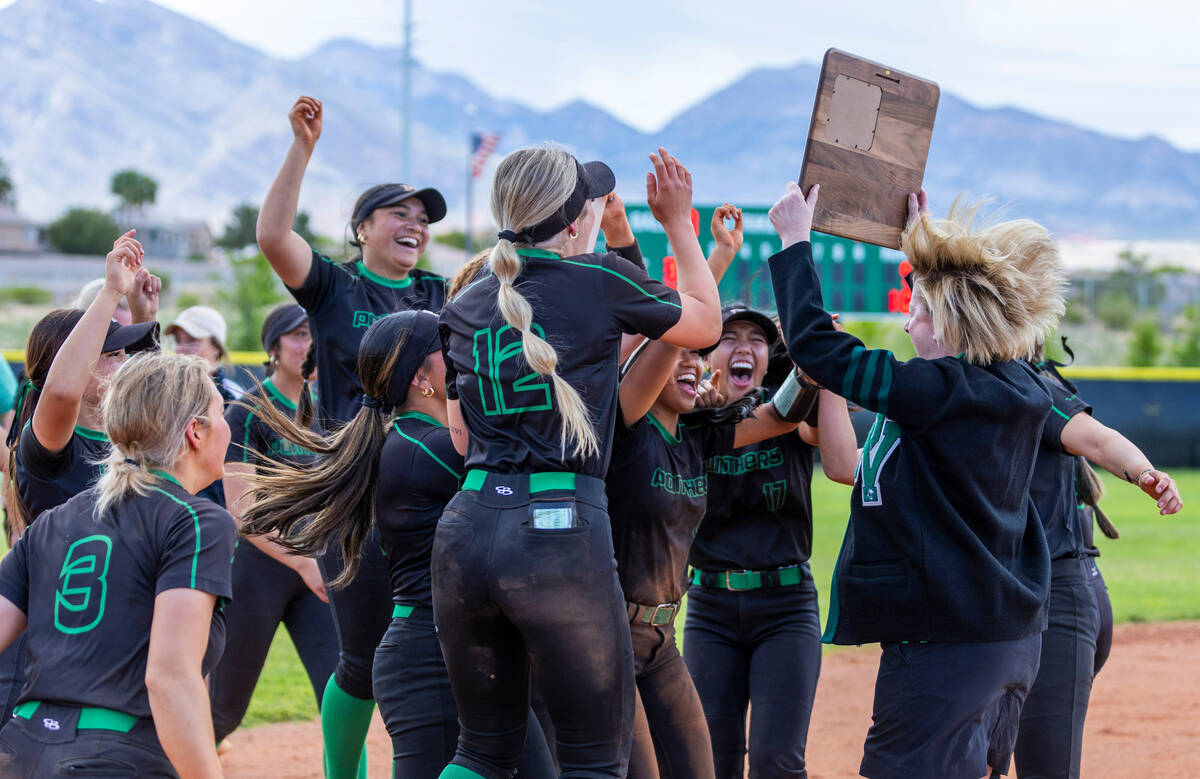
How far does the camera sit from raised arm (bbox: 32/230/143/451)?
3.21 metres

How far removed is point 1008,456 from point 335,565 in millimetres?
2347

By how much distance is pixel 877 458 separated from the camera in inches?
122

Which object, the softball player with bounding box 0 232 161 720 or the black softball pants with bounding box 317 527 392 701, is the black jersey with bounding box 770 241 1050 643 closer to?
the black softball pants with bounding box 317 527 392 701

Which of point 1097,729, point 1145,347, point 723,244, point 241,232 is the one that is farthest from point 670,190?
point 241,232

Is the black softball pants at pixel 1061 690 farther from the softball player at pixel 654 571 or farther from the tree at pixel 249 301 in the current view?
the tree at pixel 249 301

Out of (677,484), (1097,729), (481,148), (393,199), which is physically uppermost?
(481,148)

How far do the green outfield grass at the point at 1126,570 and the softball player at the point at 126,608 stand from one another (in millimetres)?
4233

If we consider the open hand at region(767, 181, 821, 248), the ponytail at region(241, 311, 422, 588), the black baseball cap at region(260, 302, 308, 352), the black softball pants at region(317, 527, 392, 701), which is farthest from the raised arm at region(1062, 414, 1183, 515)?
the black baseball cap at region(260, 302, 308, 352)

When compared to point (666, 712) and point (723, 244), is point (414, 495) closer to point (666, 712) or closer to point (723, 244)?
point (666, 712)

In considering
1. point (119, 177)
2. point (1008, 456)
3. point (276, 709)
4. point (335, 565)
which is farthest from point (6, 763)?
point (119, 177)

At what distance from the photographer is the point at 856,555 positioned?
3.11 metres

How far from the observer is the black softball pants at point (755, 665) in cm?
401

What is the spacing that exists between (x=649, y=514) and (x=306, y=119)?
6.04 feet

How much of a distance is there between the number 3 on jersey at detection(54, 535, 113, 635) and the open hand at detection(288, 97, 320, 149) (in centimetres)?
194
